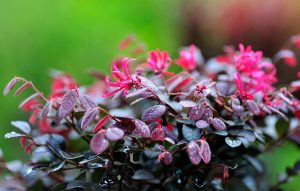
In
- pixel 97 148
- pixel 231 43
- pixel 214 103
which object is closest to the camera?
pixel 97 148

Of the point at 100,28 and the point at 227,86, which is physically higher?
the point at 227,86

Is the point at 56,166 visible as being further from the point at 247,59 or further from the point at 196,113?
the point at 247,59

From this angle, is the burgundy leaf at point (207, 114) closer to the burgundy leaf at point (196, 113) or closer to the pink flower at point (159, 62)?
the burgundy leaf at point (196, 113)

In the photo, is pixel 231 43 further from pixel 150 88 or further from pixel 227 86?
pixel 150 88

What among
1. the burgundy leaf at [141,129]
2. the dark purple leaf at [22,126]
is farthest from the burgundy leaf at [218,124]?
the dark purple leaf at [22,126]

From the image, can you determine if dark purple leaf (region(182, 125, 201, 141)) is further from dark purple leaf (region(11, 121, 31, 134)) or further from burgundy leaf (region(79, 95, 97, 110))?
dark purple leaf (region(11, 121, 31, 134))

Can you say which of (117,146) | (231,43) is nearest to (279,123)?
(117,146)

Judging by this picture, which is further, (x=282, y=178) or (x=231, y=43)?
(x=231, y=43)

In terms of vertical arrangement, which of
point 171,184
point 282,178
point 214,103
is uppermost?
point 214,103

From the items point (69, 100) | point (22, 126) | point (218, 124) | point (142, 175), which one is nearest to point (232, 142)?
point (218, 124)
